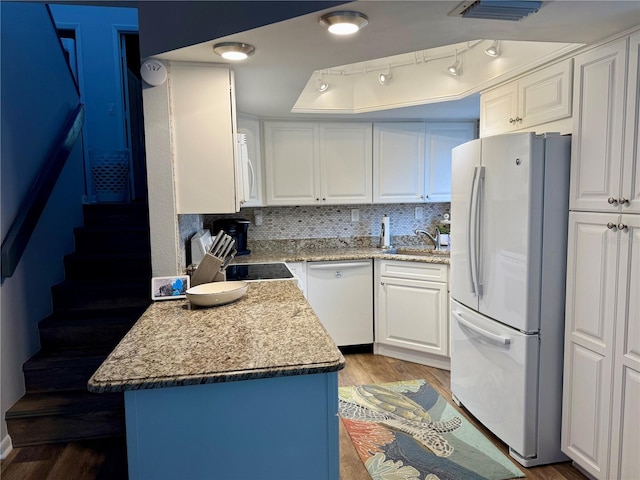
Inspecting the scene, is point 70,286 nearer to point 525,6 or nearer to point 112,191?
point 112,191

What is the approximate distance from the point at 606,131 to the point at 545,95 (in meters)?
0.46

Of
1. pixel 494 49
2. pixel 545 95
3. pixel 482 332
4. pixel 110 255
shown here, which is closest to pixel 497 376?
pixel 482 332

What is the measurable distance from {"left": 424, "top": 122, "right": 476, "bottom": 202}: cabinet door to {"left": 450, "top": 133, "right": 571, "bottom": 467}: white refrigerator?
141 cm

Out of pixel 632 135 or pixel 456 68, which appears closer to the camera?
pixel 632 135

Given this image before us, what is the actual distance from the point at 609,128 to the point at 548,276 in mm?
732

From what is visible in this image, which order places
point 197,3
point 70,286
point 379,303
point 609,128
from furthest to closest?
point 379,303
point 70,286
point 609,128
point 197,3

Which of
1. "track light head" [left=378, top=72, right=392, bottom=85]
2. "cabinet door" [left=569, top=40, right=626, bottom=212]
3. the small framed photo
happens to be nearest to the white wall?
the small framed photo

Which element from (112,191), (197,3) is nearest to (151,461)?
(197,3)

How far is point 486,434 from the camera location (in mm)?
2465

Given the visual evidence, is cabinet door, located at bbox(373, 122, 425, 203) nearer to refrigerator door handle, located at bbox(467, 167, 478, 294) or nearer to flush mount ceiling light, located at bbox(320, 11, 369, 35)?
refrigerator door handle, located at bbox(467, 167, 478, 294)

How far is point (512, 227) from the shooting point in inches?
83.8

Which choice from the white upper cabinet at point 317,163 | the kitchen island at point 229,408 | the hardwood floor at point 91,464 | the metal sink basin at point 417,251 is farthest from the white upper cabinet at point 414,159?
the kitchen island at point 229,408

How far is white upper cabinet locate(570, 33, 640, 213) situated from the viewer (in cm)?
171

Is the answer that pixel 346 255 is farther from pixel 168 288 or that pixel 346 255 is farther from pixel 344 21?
pixel 344 21
